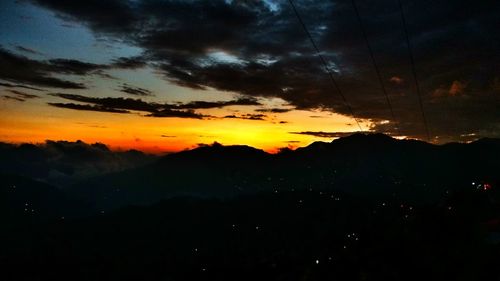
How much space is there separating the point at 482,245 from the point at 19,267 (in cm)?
20853

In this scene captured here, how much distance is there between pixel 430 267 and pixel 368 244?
4648 centimetres

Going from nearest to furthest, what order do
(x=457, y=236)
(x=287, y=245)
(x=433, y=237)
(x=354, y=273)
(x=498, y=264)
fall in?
1. (x=498, y=264)
2. (x=457, y=236)
3. (x=433, y=237)
4. (x=354, y=273)
5. (x=287, y=245)

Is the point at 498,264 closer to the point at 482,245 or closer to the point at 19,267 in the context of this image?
the point at 482,245

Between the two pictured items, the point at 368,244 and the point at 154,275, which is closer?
the point at 368,244

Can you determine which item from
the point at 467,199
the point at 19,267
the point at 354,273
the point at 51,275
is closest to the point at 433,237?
the point at 354,273

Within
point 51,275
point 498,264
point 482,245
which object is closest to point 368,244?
point 482,245

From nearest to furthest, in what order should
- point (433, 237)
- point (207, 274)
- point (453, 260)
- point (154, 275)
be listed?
1. point (453, 260)
2. point (433, 237)
3. point (207, 274)
4. point (154, 275)

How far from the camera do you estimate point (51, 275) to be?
181 metres

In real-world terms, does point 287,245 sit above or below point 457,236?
below

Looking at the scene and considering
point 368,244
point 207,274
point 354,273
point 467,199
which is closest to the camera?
point 354,273

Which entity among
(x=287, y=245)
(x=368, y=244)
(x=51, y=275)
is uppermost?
(x=368, y=244)

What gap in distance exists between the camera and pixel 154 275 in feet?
586

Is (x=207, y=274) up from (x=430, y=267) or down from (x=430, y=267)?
down

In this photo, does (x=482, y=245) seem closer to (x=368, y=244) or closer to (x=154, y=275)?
(x=368, y=244)
